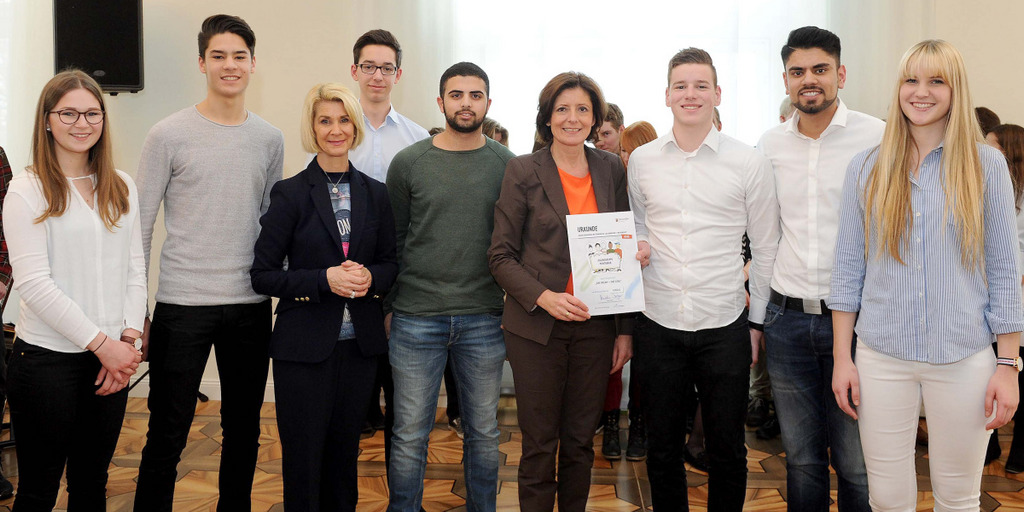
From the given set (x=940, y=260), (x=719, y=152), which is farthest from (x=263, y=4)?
(x=940, y=260)

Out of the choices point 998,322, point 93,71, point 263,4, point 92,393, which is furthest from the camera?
point 263,4

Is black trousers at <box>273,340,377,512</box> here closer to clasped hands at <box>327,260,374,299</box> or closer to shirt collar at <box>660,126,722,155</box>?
clasped hands at <box>327,260,374,299</box>

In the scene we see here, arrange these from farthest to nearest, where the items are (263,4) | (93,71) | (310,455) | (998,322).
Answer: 1. (263,4)
2. (93,71)
3. (310,455)
4. (998,322)

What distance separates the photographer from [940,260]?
5.84 ft

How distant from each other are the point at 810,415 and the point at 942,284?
598 mm

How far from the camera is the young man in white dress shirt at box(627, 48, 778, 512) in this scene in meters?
2.18

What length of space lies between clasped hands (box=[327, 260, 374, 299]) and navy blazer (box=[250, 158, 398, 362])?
0.10ft

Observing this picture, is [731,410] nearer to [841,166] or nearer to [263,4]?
[841,166]

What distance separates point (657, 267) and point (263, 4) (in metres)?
3.24

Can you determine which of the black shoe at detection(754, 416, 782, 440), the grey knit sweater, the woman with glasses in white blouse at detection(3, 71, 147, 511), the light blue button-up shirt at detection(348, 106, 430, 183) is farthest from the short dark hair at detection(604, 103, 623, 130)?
the woman with glasses in white blouse at detection(3, 71, 147, 511)

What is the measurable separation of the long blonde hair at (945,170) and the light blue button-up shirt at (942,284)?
20 millimetres

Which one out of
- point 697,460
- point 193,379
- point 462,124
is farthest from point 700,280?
point 193,379

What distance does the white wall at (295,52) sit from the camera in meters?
4.24

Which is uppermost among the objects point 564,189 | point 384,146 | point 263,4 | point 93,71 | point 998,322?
point 263,4
